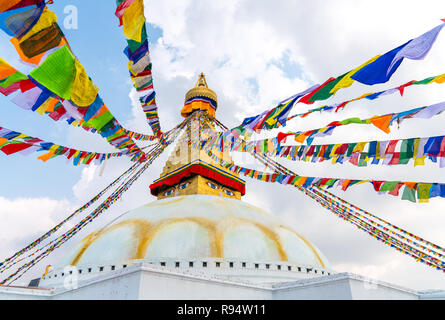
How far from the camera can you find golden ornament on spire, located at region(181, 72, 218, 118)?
18.1 m

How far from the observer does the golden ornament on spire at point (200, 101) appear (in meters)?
18.1

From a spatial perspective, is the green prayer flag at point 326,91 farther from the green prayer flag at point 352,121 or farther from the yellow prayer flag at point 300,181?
the yellow prayer flag at point 300,181

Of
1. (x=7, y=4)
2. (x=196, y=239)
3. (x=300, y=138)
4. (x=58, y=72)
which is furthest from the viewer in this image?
(x=196, y=239)

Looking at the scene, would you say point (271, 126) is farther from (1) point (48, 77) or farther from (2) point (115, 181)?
(2) point (115, 181)

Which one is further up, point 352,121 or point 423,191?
point 352,121

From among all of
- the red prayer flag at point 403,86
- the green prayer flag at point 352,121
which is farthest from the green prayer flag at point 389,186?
the red prayer flag at point 403,86

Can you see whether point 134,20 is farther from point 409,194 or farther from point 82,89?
point 409,194

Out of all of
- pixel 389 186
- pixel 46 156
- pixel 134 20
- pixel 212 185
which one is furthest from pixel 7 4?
pixel 212 185

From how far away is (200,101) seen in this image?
18.2 meters

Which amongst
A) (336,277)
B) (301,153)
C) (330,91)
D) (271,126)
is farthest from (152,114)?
(336,277)

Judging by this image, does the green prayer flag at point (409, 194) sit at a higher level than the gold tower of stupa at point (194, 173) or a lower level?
lower

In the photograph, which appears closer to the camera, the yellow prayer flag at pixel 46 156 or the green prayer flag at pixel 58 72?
the green prayer flag at pixel 58 72

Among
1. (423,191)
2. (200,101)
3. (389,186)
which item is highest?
(200,101)

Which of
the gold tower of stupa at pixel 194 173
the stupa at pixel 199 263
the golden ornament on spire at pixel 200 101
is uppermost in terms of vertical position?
the golden ornament on spire at pixel 200 101
